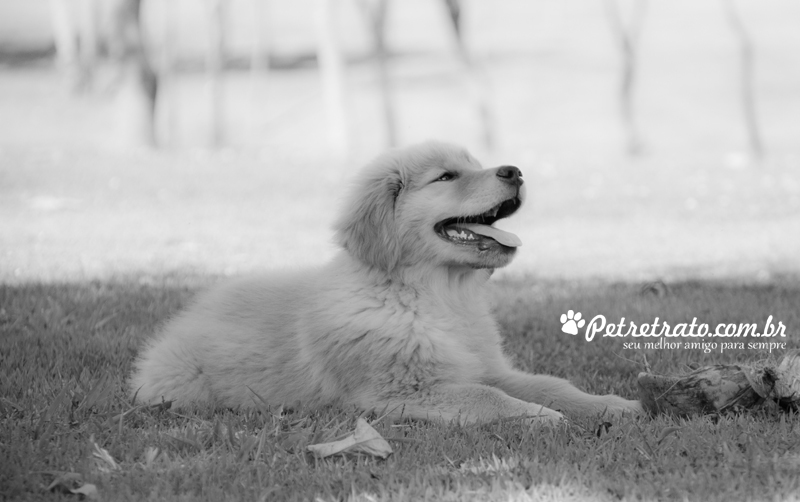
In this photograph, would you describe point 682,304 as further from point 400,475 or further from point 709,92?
point 709,92

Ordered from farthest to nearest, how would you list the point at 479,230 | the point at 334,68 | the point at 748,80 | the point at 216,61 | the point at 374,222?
the point at 216,61, the point at 748,80, the point at 334,68, the point at 479,230, the point at 374,222

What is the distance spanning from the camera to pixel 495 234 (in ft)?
13.2

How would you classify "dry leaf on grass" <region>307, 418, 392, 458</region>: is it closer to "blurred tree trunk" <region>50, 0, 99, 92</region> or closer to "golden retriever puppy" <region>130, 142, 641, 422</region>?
"golden retriever puppy" <region>130, 142, 641, 422</region>

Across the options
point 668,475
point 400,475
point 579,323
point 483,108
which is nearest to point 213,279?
point 579,323

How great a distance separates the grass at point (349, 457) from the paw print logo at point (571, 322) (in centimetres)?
57

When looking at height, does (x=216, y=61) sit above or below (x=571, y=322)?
above

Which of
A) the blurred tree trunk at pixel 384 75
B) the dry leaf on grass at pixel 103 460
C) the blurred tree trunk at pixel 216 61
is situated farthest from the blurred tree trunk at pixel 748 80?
the dry leaf on grass at pixel 103 460

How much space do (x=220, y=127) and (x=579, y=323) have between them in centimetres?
1957

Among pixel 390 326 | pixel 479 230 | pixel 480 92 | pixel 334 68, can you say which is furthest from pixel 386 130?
pixel 390 326

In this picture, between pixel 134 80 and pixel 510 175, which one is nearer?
pixel 510 175

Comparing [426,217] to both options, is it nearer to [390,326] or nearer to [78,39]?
[390,326]

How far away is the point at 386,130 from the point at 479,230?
14.2m

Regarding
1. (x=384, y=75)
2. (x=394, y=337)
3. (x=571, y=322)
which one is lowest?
(x=571, y=322)

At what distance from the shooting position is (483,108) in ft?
60.3
